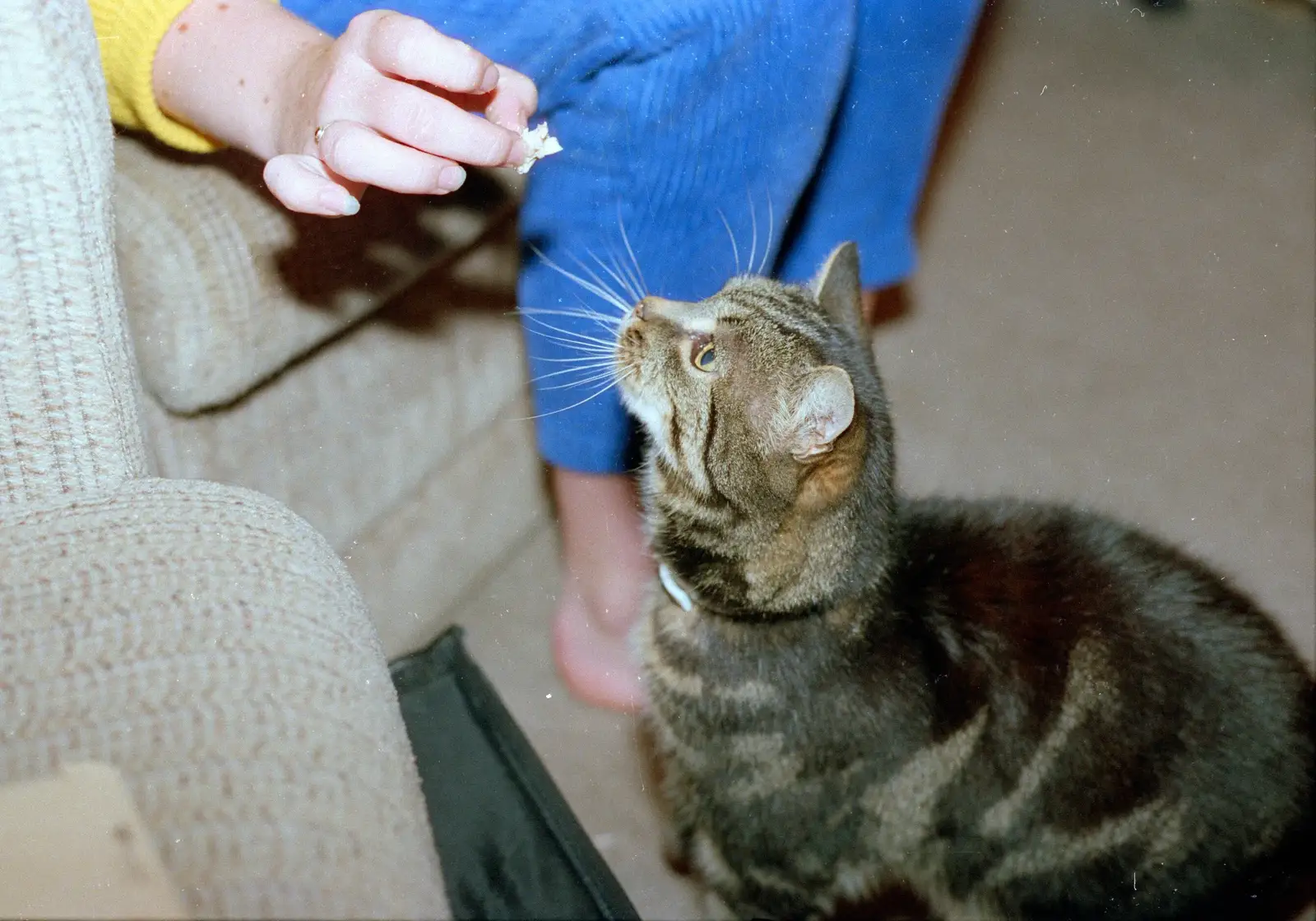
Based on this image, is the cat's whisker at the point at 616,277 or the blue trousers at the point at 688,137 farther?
the cat's whisker at the point at 616,277

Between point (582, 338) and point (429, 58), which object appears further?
point (582, 338)

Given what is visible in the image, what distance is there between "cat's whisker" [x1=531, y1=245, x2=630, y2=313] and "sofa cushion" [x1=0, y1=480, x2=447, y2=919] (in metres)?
0.31

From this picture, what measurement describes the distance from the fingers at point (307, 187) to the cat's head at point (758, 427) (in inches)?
9.6

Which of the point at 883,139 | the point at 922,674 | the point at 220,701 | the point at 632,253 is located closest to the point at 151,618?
the point at 220,701

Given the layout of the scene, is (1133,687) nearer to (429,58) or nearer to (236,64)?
(429,58)

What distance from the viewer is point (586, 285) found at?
0.73m

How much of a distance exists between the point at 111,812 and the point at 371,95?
378 millimetres

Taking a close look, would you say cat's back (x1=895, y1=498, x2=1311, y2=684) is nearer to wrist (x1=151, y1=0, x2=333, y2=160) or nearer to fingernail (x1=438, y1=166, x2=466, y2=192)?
fingernail (x1=438, y1=166, x2=466, y2=192)

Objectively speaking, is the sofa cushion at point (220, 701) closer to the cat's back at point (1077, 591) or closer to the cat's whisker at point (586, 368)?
the cat's whisker at point (586, 368)

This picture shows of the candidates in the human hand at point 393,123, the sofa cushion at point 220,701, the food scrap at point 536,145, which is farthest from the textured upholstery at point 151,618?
the food scrap at point 536,145

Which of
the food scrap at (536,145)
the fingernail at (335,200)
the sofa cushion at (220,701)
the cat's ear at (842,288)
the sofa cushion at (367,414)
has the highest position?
the food scrap at (536,145)

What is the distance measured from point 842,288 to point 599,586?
1.29 ft

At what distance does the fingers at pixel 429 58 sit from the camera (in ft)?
1.74

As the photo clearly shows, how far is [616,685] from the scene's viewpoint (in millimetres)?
982
